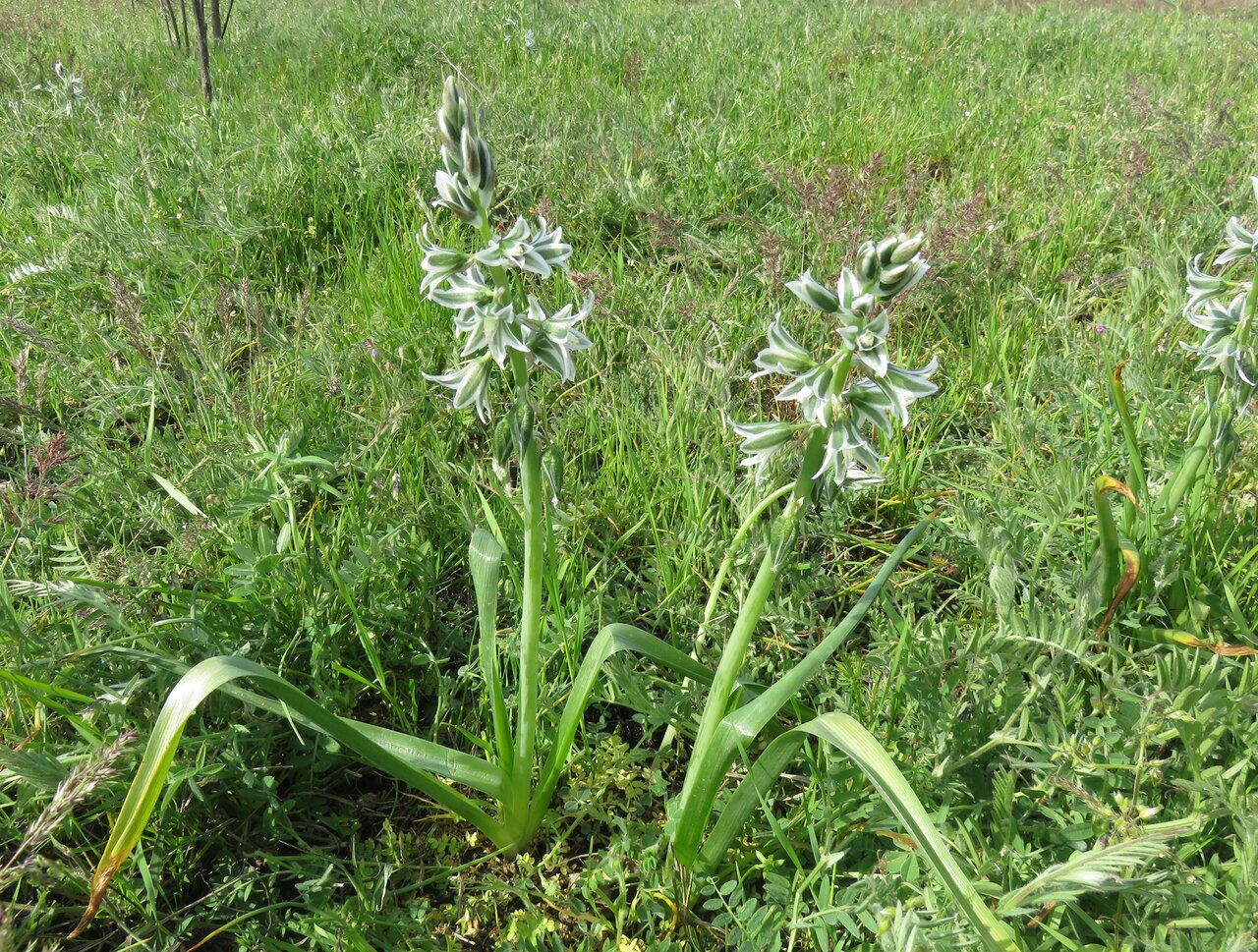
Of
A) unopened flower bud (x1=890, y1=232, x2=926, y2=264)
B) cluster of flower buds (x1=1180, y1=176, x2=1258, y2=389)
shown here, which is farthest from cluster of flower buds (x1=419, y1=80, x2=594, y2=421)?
cluster of flower buds (x1=1180, y1=176, x2=1258, y2=389)

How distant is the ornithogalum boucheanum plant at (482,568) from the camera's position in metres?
1.26

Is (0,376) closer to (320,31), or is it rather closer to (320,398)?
(320,398)

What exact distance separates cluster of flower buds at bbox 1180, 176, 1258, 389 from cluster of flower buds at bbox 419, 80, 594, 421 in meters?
1.61

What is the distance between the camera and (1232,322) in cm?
205

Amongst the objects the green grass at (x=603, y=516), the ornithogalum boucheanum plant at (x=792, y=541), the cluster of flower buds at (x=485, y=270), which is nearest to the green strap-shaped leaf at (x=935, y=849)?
the ornithogalum boucheanum plant at (x=792, y=541)

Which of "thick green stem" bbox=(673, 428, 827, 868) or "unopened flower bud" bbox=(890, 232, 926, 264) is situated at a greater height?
"unopened flower bud" bbox=(890, 232, 926, 264)

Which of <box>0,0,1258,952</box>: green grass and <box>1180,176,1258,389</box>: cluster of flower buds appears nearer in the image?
<box>0,0,1258,952</box>: green grass

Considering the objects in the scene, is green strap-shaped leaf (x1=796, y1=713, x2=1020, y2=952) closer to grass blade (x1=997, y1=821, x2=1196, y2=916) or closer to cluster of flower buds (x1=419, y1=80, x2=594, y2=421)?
grass blade (x1=997, y1=821, x2=1196, y2=916)

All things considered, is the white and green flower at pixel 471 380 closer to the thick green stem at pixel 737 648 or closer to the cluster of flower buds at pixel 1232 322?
the thick green stem at pixel 737 648

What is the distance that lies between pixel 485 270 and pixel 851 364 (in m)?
0.70

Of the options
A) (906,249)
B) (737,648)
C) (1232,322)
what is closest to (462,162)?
(906,249)

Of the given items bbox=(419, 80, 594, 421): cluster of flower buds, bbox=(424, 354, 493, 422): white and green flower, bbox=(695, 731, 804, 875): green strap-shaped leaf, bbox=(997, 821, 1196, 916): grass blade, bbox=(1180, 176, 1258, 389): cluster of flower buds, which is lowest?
bbox=(695, 731, 804, 875): green strap-shaped leaf

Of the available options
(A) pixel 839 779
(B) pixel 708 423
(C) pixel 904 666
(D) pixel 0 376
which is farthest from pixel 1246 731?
(D) pixel 0 376

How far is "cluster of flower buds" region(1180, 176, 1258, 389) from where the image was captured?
198 cm
